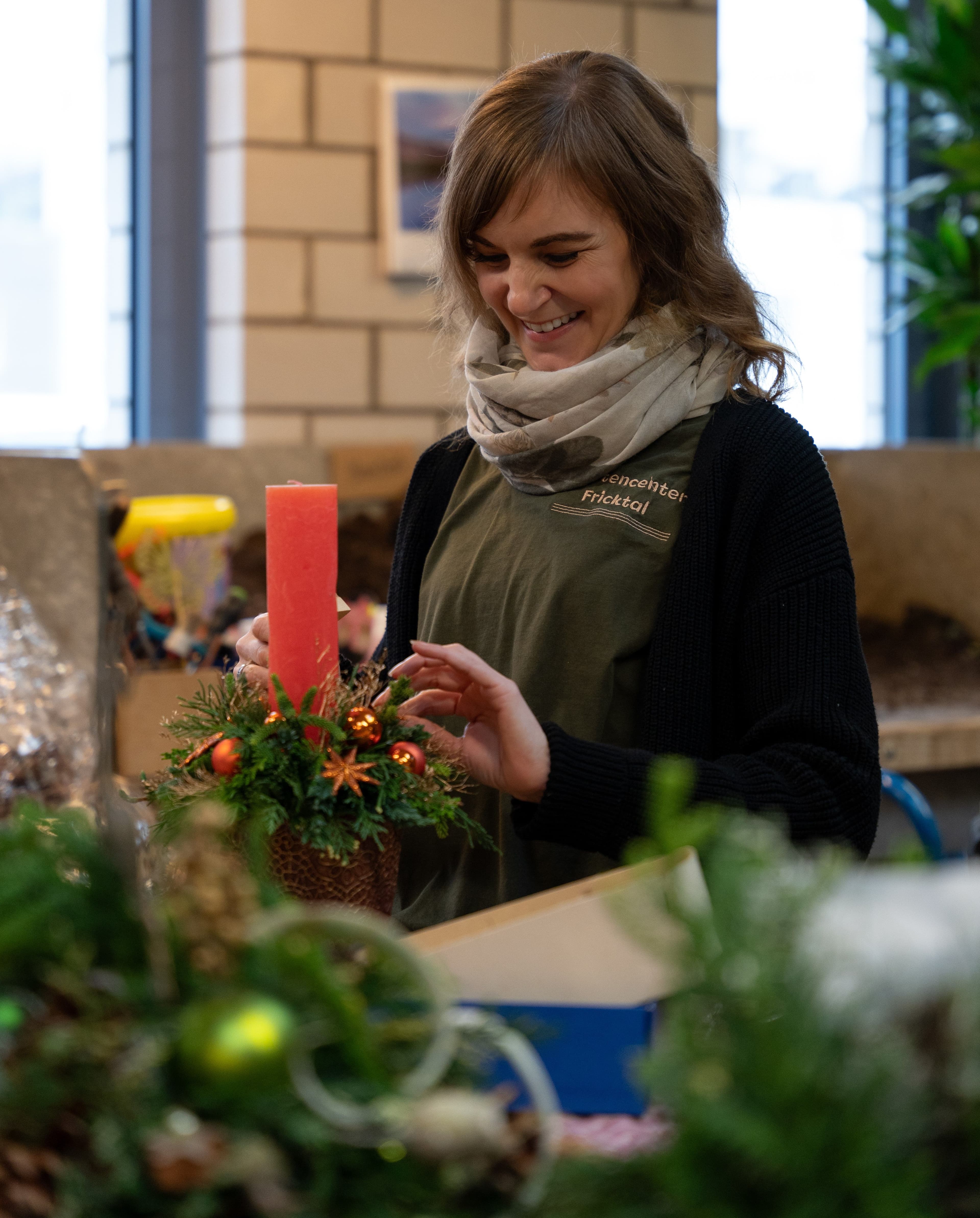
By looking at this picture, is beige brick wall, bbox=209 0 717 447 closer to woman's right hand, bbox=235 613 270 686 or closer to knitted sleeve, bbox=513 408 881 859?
knitted sleeve, bbox=513 408 881 859

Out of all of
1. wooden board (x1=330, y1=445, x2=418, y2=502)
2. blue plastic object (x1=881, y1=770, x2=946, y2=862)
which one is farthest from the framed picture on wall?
blue plastic object (x1=881, y1=770, x2=946, y2=862)

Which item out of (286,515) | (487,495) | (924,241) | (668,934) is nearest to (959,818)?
(487,495)

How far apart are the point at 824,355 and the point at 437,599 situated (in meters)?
2.92

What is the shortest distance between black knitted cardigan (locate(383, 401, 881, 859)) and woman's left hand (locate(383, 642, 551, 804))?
2 cm

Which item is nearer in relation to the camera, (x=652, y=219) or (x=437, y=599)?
(x=652, y=219)

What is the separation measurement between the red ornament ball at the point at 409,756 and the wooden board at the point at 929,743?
1.66 m

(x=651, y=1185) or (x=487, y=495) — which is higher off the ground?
(x=487, y=495)

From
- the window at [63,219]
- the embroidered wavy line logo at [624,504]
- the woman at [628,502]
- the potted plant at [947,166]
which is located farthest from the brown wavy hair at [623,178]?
the potted plant at [947,166]

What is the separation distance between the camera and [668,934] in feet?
1.14

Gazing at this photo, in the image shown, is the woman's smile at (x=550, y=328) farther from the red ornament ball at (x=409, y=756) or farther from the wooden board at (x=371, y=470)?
the wooden board at (x=371, y=470)

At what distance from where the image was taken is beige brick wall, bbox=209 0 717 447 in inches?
116

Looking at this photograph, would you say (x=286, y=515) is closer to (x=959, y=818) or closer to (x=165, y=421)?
(x=959, y=818)

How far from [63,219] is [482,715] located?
Result: 2.61 m

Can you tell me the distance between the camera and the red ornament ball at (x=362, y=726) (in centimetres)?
68
